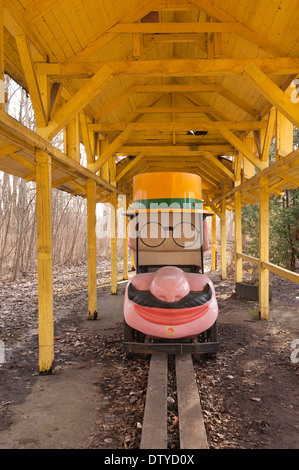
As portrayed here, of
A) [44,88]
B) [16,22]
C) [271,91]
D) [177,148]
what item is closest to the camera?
[16,22]

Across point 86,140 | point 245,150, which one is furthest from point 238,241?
point 86,140

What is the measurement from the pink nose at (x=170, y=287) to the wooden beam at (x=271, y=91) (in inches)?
120

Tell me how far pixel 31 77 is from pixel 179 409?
485 cm

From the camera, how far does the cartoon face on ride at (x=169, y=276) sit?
16.0ft

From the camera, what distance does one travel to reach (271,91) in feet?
16.0

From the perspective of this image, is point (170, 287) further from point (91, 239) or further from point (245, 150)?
point (245, 150)

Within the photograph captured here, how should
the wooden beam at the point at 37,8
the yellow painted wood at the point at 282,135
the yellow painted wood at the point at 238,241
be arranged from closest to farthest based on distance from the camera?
1. the wooden beam at the point at 37,8
2. the yellow painted wood at the point at 282,135
3. the yellow painted wood at the point at 238,241

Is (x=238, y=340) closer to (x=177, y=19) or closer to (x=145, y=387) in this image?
(x=145, y=387)

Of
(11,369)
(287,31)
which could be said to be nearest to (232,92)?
(287,31)

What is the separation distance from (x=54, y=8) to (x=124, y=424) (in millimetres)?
5727

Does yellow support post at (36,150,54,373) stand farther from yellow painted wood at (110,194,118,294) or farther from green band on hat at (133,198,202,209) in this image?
yellow painted wood at (110,194,118,294)

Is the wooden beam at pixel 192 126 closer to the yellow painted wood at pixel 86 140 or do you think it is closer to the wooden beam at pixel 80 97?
the yellow painted wood at pixel 86 140

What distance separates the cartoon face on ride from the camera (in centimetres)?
488

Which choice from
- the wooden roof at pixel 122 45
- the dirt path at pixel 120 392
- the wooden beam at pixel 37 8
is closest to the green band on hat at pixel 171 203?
the wooden roof at pixel 122 45
